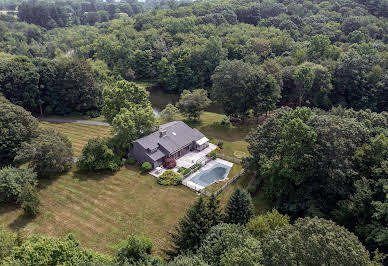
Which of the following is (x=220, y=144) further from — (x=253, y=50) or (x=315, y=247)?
(x=253, y=50)

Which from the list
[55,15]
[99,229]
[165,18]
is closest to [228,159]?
[99,229]

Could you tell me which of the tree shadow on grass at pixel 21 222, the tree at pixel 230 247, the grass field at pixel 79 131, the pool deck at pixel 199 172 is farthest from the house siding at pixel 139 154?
the tree at pixel 230 247

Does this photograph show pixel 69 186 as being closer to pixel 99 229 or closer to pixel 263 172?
pixel 99 229

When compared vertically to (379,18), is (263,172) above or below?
below

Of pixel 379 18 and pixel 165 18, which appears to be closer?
pixel 379 18

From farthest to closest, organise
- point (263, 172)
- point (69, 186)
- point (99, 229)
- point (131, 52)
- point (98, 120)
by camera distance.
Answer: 1. point (131, 52)
2. point (98, 120)
3. point (69, 186)
4. point (263, 172)
5. point (99, 229)

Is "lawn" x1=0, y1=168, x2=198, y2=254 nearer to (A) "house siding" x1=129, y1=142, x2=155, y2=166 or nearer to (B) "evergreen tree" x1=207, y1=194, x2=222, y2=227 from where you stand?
(A) "house siding" x1=129, y1=142, x2=155, y2=166

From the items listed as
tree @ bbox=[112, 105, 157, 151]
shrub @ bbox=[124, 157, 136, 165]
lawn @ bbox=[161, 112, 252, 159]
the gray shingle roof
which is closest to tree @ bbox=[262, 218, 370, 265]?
the gray shingle roof
